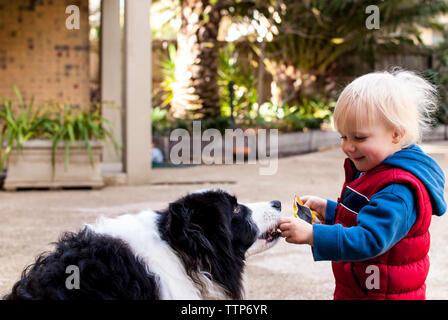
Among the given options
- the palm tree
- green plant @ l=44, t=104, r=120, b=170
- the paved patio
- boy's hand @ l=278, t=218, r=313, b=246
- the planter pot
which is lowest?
the paved patio

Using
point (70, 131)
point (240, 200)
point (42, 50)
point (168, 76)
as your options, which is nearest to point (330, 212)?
point (240, 200)

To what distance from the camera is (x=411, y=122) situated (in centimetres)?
181

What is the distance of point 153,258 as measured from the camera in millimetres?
1830

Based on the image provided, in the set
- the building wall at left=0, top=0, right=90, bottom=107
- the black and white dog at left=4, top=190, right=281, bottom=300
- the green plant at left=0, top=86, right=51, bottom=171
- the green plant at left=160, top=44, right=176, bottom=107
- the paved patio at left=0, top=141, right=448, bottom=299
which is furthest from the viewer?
the green plant at left=160, top=44, right=176, bottom=107

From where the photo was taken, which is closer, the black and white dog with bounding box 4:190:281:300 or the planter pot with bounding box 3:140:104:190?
the black and white dog with bounding box 4:190:281:300

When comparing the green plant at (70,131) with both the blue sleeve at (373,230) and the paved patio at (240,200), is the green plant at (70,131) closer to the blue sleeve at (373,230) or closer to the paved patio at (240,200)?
the paved patio at (240,200)

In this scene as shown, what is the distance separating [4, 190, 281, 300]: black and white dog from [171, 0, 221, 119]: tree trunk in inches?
385

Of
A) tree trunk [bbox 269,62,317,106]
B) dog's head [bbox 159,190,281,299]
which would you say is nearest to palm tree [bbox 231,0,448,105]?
tree trunk [bbox 269,62,317,106]

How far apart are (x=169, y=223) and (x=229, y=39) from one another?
14483 mm

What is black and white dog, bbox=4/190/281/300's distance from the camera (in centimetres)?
177

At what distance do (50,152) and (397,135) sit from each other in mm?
5861

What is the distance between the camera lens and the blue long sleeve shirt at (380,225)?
1.66 m

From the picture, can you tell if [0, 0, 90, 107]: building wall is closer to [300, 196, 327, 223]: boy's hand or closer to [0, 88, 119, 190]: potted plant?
[0, 88, 119, 190]: potted plant

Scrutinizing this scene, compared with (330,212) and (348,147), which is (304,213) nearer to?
(330,212)
